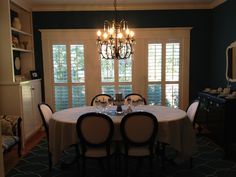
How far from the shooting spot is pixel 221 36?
5.05 meters

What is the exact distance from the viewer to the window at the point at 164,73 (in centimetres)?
547

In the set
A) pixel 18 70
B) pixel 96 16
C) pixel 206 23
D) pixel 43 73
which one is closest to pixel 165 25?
pixel 206 23

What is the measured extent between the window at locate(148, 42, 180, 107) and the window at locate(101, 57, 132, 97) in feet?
1.63

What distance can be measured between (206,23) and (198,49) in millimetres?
619

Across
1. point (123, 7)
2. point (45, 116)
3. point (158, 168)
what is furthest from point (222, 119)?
point (123, 7)

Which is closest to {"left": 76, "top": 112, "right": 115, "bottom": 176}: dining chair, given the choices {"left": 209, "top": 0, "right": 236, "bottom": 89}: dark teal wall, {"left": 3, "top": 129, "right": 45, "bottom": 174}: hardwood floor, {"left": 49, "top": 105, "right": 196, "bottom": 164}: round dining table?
{"left": 49, "top": 105, "right": 196, "bottom": 164}: round dining table

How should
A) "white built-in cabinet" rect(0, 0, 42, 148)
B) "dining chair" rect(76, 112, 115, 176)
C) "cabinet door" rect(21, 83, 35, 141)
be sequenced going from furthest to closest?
"cabinet door" rect(21, 83, 35, 141)
"white built-in cabinet" rect(0, 0, 42, 148)
"dining chair" rect(76, 112, 115, 176)

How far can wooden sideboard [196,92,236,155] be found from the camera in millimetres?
3672

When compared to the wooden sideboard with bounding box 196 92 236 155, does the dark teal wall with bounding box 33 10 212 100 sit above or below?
above

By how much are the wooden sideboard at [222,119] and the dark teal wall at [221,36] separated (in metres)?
0.72

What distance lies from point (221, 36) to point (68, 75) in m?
3.48

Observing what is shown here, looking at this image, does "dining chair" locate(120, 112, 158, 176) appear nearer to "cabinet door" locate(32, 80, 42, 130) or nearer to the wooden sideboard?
the wooden sideboard

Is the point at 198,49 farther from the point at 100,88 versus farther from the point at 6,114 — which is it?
the point at 6,114

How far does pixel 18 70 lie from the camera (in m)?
5.30
